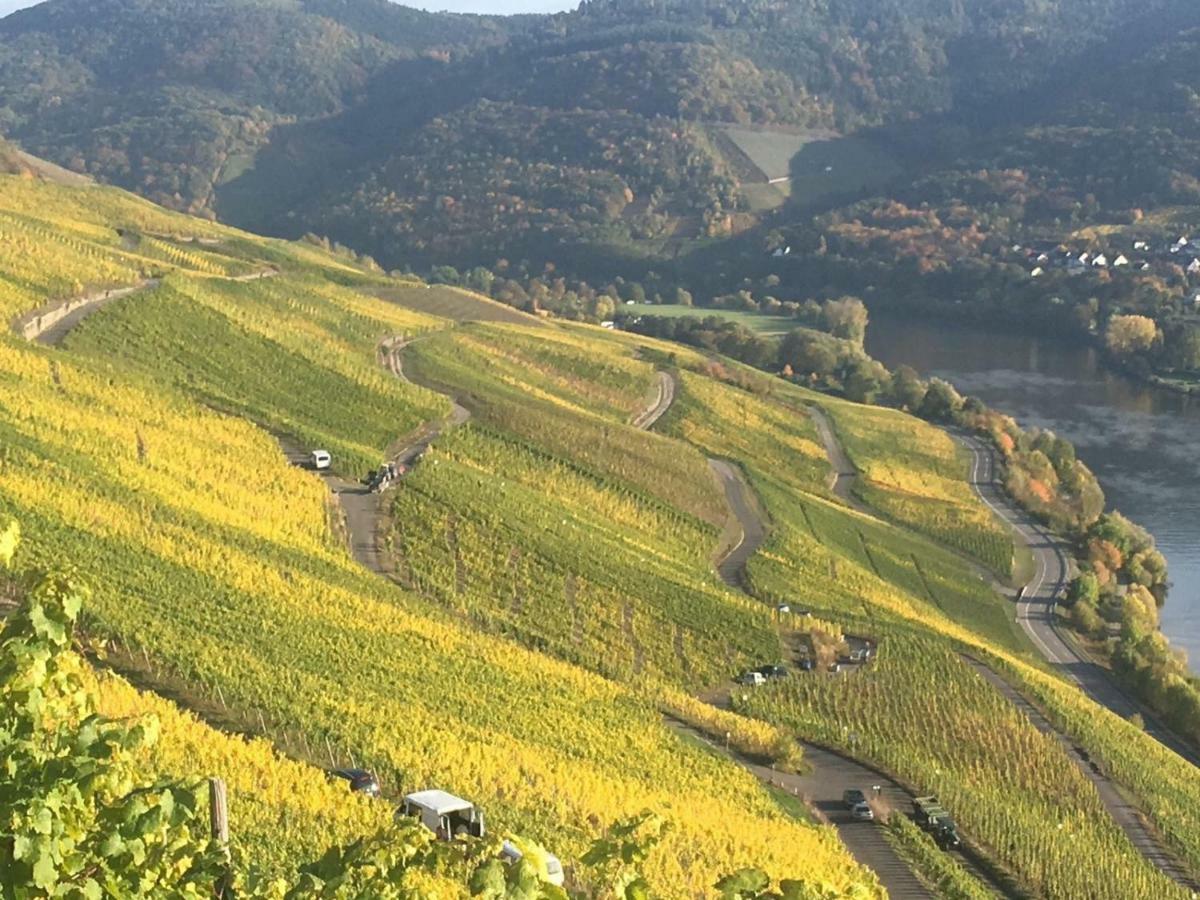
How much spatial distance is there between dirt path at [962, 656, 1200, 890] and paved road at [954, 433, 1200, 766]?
8.96 m

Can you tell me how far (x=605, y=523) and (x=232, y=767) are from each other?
35.3 m

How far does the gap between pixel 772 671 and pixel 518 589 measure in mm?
8067

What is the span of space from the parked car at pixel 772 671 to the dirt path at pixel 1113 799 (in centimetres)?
799

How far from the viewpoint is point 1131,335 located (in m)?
140

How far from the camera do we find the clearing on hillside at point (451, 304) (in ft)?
332

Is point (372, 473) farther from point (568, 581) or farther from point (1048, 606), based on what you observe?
point (1048, 606)

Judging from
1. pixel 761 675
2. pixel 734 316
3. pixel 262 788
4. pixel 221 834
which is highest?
pixel 221 834

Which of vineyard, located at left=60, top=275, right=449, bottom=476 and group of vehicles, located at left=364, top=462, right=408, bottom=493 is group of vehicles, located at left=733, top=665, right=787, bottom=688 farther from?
vineyard, located at left=60, top=275, right=449, bottom=476

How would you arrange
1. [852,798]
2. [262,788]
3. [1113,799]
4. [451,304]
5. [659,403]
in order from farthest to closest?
[451,304], [659,403], [1113,799], [852,798], [262,788]

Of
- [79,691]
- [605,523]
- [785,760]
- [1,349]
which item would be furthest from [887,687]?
[79,691]

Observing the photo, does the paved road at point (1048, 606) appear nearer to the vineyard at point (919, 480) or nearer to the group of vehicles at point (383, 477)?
the vineyard at point (919, 480)

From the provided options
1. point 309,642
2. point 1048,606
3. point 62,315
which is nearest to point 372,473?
point 62,315

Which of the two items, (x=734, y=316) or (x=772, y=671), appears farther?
(x=734, y=316)

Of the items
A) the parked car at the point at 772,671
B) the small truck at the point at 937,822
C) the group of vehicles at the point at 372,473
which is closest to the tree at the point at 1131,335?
the parked car at the point at 772,671
